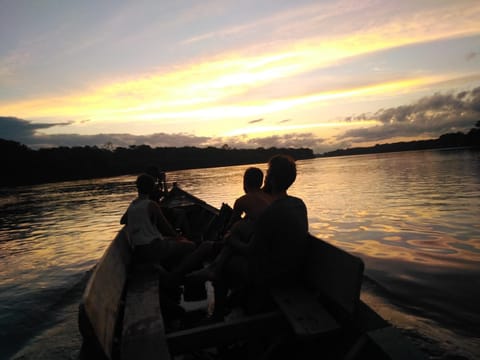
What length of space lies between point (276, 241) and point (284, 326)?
38.0 inches

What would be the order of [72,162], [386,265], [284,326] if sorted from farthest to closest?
[72,162]
[386,265]
[284,326]

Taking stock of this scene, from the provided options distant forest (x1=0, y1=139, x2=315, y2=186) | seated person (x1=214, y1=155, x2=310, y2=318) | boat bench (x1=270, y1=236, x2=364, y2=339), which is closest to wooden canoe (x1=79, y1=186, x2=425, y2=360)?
boat bench (x1=270, y1=236, x2=364, y2=339)

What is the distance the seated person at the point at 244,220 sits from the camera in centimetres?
466

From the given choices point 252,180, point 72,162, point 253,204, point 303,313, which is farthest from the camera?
point 72,162

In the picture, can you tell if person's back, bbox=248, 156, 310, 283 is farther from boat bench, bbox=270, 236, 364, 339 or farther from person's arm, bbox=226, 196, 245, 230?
person's arm, bbox=226, 196, 245, 230

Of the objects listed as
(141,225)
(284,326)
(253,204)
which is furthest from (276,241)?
(141,225)

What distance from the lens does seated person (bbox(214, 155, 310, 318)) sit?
150 inches

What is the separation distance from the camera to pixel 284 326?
3779 millimetres

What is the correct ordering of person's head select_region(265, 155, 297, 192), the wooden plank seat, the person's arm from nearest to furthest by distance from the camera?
the wooden plank seat, person's head select_region(265, 155, 297, 192), the person's arm

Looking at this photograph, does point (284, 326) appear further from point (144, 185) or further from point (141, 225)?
point (144, 185)

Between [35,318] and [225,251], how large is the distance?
6.31m

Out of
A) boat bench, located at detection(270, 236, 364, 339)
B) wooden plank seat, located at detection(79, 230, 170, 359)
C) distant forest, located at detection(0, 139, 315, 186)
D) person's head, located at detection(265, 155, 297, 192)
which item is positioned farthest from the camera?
distant forest, located at detection(0, 139, 315, 186)

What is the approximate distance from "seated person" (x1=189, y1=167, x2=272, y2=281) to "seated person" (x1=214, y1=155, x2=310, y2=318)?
1.16ft

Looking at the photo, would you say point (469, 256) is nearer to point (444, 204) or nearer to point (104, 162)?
point (444, 204)
